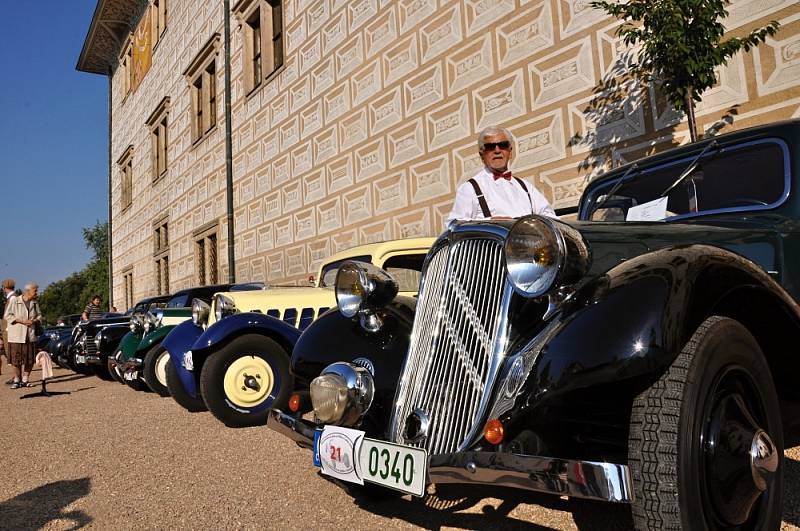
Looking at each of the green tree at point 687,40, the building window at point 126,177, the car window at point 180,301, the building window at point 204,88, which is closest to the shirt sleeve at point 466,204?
the green tree at point 687,40

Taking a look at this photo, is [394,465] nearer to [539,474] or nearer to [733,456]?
[539,474]

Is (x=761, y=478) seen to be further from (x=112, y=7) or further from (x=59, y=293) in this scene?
(x=59, y=293)

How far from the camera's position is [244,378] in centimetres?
417

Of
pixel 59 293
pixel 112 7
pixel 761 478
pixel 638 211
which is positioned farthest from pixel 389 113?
pixel 59 293

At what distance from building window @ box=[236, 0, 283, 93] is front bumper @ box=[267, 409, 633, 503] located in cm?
1183

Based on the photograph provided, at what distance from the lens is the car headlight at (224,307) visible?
5.03 meters

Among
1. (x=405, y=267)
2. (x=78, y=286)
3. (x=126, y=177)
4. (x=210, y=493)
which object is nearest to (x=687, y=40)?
(x=405, y=267)

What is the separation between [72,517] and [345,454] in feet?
4.51

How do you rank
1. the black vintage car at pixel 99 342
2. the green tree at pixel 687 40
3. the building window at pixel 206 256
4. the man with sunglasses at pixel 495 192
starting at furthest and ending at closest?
the building window at pixel 206 256 < the black vintage car at pixel 99 342 < the green tree at pixel 687 40 < the man with sunglasses at pixel 495 192

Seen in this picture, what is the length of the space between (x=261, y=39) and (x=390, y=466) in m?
12.8

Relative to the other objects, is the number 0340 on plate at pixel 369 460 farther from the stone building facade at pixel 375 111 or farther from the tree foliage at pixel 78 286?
the tree foliage at pixel 78 286

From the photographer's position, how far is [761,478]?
1512mm

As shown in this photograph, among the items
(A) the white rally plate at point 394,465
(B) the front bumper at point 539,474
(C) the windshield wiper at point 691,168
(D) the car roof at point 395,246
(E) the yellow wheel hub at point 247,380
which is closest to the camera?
(B) the front bumper at point 539,474

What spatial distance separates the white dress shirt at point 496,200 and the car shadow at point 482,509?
48.0 inches
